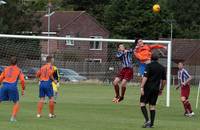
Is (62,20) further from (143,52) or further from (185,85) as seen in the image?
(143,52)

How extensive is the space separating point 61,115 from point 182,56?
66.4m

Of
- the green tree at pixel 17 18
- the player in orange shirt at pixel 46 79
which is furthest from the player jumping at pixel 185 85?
the green tree at pixel 17 18

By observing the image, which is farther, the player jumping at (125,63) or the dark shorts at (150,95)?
the player jumping at (125,63)

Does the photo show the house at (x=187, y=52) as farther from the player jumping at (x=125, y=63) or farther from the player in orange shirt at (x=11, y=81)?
the player in orange shirt at (x=11, y=81)

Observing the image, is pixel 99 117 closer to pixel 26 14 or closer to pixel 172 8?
pixel 26 14

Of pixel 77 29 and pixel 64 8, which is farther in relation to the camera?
pixel 64 8

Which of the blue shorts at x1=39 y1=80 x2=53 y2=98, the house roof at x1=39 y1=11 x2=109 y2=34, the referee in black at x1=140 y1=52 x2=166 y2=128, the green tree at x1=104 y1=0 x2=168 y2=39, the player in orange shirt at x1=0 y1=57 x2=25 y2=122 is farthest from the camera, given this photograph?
the green tree at x1=104 y1=0 x2=168 y2=39

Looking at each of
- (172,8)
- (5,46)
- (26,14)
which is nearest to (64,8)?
(172,8)

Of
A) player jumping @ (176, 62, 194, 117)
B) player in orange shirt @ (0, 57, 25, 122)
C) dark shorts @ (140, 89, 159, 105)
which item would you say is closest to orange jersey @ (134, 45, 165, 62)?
player jumping @ (176, 62, 194, 117)

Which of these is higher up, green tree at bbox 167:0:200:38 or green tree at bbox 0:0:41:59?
green tree at bbox 167:0:200:38

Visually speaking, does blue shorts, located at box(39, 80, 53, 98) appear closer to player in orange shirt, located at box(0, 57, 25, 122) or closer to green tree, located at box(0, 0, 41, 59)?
player in orange shirt, located at box(0, 57, 25, 122)

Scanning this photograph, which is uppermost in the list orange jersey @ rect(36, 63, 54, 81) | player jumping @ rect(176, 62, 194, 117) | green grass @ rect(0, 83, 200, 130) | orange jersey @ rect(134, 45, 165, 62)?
orange jersey @ rect(134, 45, 165, 62)

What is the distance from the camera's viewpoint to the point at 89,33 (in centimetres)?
9531

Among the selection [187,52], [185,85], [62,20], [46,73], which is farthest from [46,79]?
[62,20]
